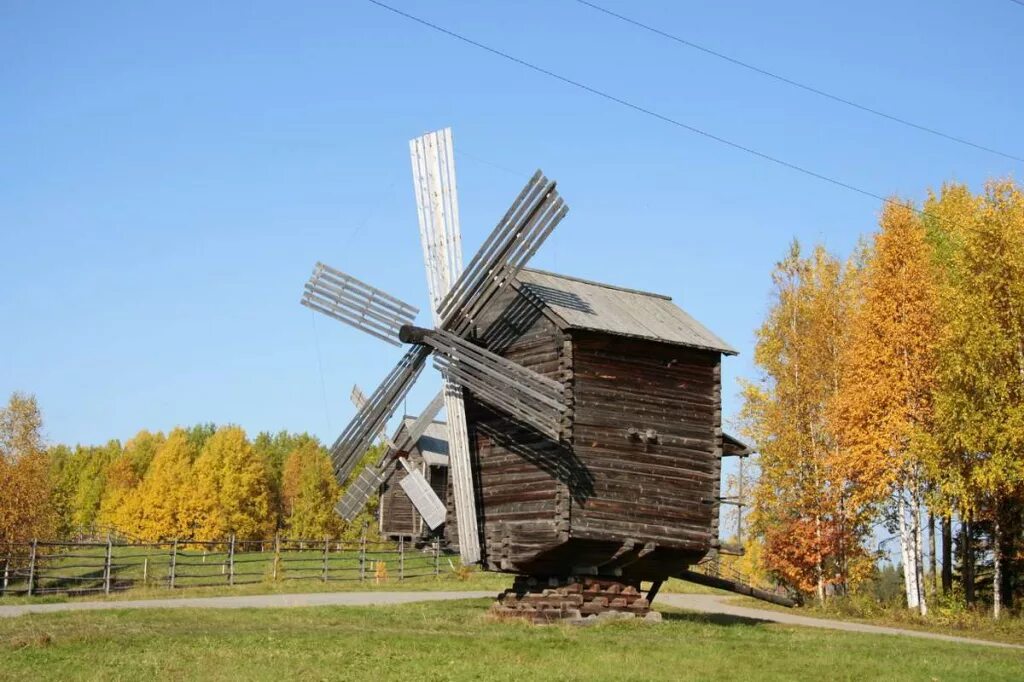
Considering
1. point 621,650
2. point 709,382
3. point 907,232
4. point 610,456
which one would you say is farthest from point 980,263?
point 621,650

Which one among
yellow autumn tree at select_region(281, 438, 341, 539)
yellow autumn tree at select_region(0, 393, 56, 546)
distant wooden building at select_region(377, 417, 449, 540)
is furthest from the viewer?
yellow autumn tree at select_region(281, 438, 341, 539)

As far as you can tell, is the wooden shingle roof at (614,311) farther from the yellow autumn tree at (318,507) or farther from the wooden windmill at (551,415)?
the yellow autumn tree at (318,507)

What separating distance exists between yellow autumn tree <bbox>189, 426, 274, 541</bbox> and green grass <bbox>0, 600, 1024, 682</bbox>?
5162 centimetres

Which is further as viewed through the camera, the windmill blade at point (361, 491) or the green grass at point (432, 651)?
the windmill blade at point (361, 491)

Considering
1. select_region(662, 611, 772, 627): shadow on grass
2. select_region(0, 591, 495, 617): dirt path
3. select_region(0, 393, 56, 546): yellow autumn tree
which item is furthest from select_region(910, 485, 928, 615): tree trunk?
select_region(0, 393, 56, 546): yellow autumn tree

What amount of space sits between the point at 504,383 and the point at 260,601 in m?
11.3

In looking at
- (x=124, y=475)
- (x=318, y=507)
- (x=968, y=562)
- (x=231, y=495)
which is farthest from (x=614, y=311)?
(x=124, y=475)

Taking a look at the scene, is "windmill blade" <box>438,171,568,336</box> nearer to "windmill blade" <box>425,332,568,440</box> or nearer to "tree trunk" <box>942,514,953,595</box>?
"windmill blade" <box>425,332,568,440</box>

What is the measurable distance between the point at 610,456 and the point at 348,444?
20.9ft

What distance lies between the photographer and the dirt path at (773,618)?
2577cm

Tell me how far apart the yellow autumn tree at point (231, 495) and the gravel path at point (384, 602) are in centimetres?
4095

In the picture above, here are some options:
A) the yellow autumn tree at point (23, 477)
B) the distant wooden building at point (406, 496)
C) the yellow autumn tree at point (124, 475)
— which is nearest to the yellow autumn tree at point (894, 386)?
the distant wooden building at point (406, 496)

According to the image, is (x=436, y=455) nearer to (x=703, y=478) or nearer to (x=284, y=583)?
(x=284, y=583)

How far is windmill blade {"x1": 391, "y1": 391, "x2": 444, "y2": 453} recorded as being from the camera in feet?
81.0
